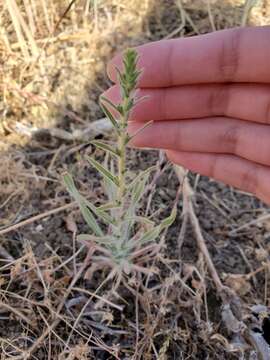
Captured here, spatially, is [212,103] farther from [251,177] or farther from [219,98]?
[251,177]

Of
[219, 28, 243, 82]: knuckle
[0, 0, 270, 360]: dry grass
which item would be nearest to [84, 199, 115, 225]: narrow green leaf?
[0, 0, 270, 360]: dry grass

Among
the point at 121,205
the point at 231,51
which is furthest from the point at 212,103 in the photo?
the point at 121,205

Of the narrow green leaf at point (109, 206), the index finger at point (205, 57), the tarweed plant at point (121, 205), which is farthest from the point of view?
the index finger at point (205, 57)

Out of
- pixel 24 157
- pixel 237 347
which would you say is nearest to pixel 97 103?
pixel 24 157

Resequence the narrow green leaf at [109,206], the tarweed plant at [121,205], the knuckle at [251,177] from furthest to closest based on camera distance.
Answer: the knuckle at [251,177], the narrow green leaf at [109,206], the tarweed plant at [121,205]

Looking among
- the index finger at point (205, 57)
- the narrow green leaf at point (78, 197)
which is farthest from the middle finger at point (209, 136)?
the narrow green leaf at point (78, 197)

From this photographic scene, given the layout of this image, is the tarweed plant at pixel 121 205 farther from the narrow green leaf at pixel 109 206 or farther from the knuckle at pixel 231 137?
the knuckle at pixel 231 137
